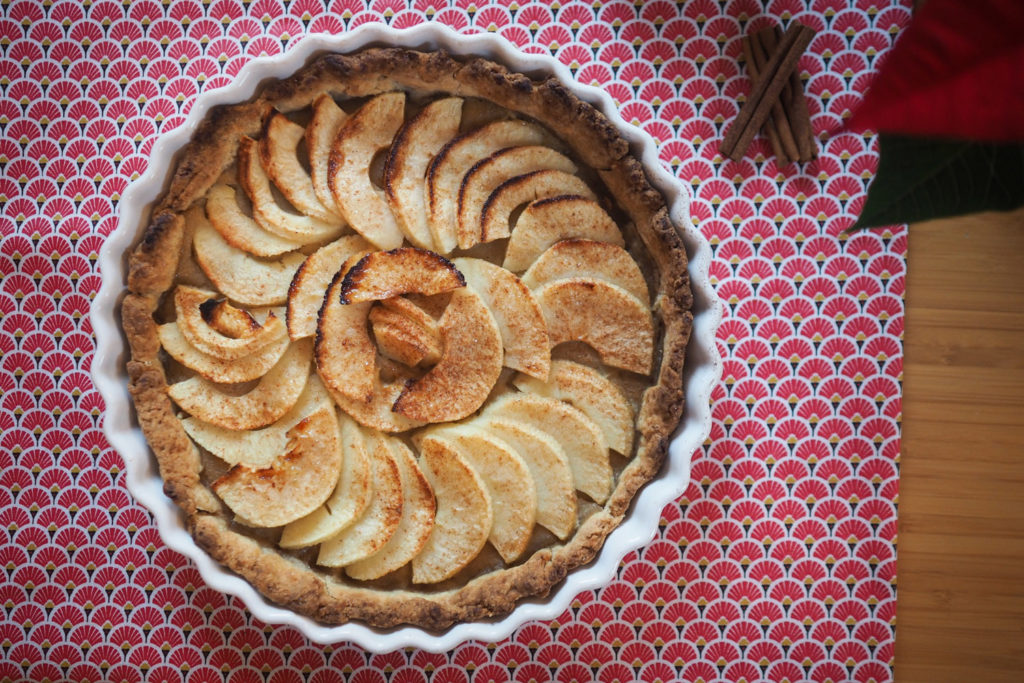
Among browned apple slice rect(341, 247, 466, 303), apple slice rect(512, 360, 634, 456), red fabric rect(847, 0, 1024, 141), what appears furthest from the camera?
apple slice rect(512, 360, 634, 456)

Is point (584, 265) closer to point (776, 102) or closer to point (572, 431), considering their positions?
point (572, 431)

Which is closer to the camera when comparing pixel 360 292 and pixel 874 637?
pixel 360 292

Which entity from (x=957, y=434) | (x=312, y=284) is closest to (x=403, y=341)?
(x=312, y=284)

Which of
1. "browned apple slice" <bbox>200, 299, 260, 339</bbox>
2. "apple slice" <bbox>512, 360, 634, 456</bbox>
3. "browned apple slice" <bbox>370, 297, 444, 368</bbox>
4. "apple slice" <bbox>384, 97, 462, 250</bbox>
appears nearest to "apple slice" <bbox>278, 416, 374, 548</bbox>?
"browned apple slice" <bbox>370, 297, 444, 368</bbox>

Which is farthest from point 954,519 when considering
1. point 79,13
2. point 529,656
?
point 79,13

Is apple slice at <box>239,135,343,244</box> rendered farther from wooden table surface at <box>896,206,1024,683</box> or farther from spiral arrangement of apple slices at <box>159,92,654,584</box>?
wooden table surface at <box>896,206,1024,683</box>

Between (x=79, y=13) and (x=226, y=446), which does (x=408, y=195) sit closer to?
(x=226, y=446)
